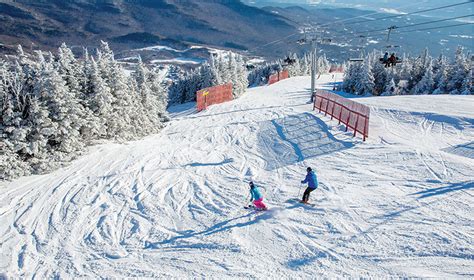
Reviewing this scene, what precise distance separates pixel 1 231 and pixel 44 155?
18.3 feet

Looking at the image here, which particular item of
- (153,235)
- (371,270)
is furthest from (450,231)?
(153,235)

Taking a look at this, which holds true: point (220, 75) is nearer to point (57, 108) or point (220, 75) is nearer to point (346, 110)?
point (346, 110)

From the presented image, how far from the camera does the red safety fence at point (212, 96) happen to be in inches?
1331

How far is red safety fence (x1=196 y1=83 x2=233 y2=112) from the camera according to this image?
3381 centimetres

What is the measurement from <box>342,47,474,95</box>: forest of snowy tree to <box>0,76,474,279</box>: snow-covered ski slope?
24263mm

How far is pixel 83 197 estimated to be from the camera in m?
13.9

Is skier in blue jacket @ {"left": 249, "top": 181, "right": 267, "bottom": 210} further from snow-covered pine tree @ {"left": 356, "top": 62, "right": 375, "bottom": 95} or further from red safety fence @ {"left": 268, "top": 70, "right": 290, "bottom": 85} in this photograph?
red safety fence @ {"left": 268, "top": 70, "right": 290, "bottom": 85}

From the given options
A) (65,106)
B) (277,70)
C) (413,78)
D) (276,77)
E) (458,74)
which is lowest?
(277,70)

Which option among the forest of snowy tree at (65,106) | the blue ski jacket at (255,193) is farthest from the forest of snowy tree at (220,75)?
the blue ski jacket at (255,193)

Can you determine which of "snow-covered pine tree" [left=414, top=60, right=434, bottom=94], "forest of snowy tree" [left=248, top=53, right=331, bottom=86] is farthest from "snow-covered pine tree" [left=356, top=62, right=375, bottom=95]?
"forest of snowy tree" [left=248, top=53, right=331, bottom=86]

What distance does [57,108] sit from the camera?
17.2m

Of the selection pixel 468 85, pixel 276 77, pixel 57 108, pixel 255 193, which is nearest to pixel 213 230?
pixel 255 193

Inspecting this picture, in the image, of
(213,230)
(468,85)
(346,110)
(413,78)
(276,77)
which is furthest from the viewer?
(276,77)

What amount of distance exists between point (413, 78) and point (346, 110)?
115 feet
